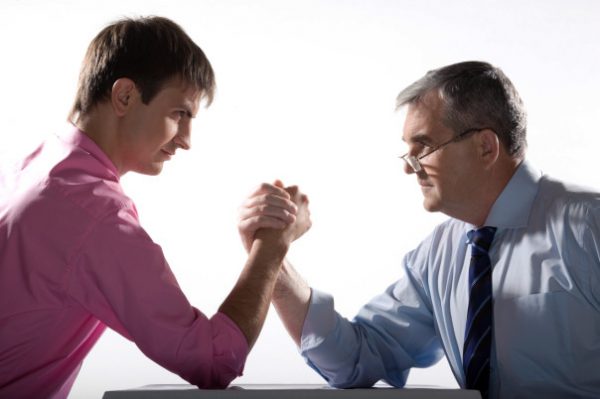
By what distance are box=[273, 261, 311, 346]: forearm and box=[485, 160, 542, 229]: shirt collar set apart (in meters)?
0.45

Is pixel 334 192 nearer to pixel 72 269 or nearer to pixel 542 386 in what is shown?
pixel 542 386

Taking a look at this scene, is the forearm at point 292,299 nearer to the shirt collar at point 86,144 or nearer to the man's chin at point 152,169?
the man's chin at point 152,169

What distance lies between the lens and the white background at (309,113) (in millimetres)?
2332

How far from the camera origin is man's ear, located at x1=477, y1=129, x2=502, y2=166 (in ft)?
5.71

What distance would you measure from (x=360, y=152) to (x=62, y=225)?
1417mm

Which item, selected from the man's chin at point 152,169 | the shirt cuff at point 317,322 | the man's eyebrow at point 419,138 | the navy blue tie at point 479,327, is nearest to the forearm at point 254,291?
the man's chin at point 152,169

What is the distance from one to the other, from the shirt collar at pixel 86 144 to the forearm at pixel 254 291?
278 mm

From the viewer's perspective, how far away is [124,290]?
1.10 metres

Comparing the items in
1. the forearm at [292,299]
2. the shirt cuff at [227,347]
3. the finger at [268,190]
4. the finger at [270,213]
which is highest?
the finger at [268,190]

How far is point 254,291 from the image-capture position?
1.21 m

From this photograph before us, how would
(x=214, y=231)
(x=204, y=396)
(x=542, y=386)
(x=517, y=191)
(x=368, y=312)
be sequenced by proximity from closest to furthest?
(x=204, y=396), (x=542, y=386), (x=517, y=191), (x=368, y=312), (x=214, y=231)

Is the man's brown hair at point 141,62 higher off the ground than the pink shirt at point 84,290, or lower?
higher

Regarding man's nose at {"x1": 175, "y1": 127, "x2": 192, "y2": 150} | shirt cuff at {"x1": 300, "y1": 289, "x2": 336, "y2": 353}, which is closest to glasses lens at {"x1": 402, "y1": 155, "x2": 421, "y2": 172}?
shirt cuff at {"x1": 300, "y1": 289, "x2": 336, "y2": 353}

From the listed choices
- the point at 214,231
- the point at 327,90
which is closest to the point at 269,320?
the point at 214,231
